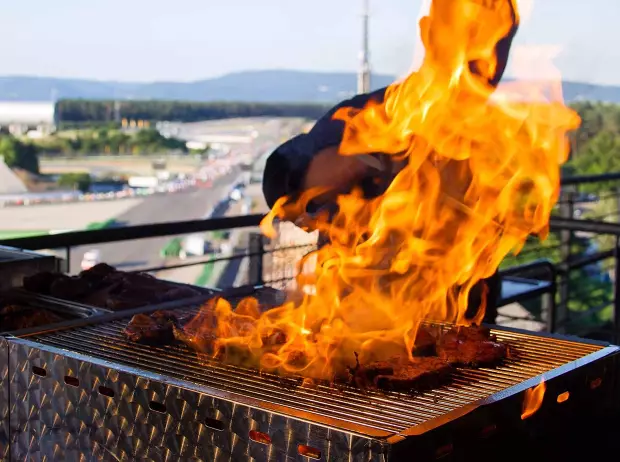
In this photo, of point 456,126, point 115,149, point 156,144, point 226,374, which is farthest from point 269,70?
point 115,149

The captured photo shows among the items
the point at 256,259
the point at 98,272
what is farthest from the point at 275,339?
the point at 256,259

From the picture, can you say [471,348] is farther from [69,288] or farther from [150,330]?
[69,288]

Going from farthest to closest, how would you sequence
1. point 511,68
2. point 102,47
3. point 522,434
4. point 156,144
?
point 102,47 → point 156,144 → point 511,68 → point 522,434

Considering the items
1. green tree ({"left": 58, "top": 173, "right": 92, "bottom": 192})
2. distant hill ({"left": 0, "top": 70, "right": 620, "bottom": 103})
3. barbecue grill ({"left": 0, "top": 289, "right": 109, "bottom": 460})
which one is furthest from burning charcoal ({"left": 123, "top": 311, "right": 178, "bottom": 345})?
green tree ({"left": 58, "top": 173, "right": 92, "bottom": 192})

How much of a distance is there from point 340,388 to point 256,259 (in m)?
2.40

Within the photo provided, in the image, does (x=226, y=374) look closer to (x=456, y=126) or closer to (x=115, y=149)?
(x=456, y=126)

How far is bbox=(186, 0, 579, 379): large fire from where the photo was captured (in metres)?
1.83

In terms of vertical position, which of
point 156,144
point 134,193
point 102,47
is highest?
point 102,47

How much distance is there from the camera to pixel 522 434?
151 cm

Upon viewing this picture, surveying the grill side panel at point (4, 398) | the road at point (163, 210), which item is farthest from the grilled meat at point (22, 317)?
the road at point (163, 210)

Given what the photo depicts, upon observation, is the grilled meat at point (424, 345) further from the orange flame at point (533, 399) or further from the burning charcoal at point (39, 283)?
the burning charcoal at point (39, 283)

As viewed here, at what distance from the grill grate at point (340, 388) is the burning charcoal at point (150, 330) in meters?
A: 0.02

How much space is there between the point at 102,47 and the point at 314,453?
20635mm

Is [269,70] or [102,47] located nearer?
[269,70]
